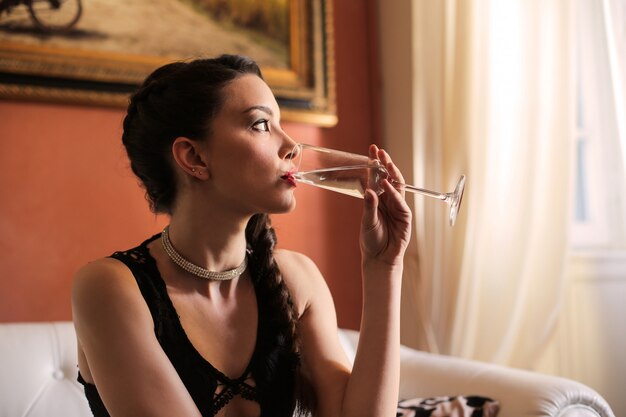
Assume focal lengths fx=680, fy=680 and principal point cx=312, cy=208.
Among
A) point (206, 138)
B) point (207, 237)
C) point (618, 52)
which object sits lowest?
point (207, 237)

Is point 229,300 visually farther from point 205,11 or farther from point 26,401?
point 205,11

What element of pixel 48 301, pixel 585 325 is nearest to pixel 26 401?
pixel 48 301

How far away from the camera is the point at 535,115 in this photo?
2.26 metres

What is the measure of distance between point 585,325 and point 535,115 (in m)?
0.71

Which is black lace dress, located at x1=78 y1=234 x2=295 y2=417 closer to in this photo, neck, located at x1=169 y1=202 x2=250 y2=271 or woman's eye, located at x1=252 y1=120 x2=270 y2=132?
neck, located at x1=169 y1=202 x2=250 y2=271

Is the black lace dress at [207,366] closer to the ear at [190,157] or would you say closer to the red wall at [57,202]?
the ear at [190,157]

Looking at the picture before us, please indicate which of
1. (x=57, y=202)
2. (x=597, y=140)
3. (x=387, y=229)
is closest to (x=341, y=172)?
(x=387, y=229)

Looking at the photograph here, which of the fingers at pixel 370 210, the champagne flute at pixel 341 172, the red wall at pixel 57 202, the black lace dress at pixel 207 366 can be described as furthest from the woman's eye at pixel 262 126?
the red wall at pixel 57 202

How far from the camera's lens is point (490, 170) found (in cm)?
237

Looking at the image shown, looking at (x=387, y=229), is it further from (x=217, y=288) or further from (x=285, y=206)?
(x=217, y=288)

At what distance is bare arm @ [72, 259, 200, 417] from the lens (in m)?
1.16

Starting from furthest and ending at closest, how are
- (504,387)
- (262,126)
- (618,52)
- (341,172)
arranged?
(618,52)
(504,387)
(262,126)
(341,172)

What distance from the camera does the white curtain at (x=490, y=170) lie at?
87.7 inches

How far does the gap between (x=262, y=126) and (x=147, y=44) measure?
4.23 ft
